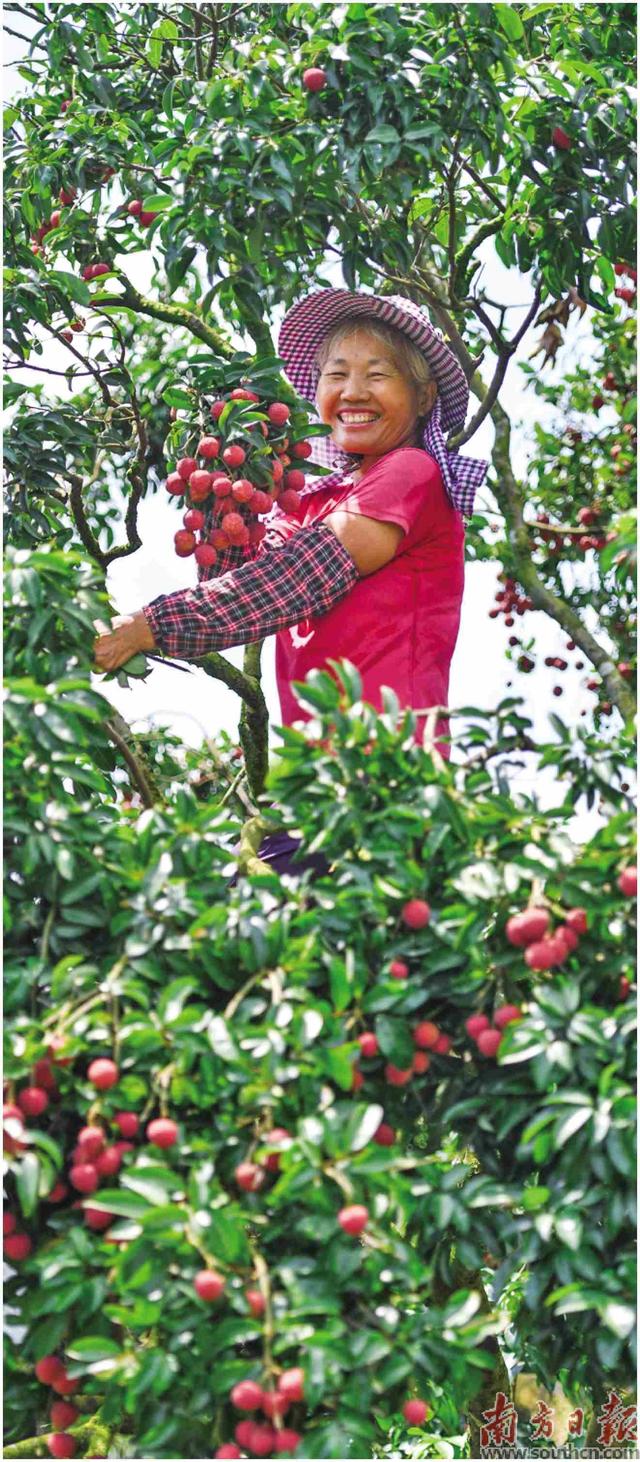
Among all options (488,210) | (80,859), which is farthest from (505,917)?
(488,210)

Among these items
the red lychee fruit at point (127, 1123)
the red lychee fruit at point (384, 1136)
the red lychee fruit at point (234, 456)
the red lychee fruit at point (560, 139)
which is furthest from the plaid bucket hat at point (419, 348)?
the red lychee fruit at point (127, 1123)

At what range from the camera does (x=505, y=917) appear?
266 cm

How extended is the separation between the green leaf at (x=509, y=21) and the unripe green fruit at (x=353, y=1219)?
8.18 ft

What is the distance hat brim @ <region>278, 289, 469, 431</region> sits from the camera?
3676 millimetres

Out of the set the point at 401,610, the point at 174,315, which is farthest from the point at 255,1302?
the point at 174,315

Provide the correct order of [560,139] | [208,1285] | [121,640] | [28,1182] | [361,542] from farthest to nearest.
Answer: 1. [560,139]
2. [361,542]
3. [121,640]
4. [28,1182]
5. [208,1285]

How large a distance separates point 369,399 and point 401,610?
502 millimetres

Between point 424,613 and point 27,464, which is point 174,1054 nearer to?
point 424,613

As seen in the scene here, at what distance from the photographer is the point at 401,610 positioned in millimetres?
3465

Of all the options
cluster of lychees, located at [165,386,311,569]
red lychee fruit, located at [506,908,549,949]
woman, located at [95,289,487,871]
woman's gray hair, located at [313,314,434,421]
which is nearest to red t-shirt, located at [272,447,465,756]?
woman, located at [95,289,487,871]

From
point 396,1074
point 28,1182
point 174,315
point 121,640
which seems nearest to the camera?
point 28,1182

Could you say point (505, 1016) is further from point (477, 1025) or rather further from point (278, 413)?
point (278, 413)

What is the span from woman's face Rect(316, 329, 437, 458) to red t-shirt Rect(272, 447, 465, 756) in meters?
0.13

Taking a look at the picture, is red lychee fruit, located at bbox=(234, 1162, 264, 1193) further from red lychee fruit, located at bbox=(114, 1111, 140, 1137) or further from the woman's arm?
the woman's arm
